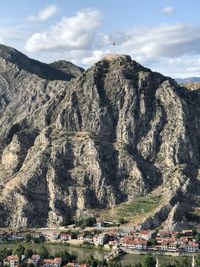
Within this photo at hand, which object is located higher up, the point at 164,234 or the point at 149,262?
the point at 164,234

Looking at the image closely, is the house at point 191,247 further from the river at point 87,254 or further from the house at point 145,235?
the house at point 145,235

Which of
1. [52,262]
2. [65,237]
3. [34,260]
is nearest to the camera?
→ [52,262]

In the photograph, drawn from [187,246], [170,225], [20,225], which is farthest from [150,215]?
[20,225]

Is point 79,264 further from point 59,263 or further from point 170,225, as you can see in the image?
point 170,225

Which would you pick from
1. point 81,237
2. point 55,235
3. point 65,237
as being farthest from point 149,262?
point 55,235

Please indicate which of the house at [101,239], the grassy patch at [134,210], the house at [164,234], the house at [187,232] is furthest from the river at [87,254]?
the grassy patch at [134,210]

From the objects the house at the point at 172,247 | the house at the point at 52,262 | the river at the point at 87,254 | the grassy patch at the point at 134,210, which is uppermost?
the grassy patch at the point at 134,210

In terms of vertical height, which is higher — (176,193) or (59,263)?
(176,193)

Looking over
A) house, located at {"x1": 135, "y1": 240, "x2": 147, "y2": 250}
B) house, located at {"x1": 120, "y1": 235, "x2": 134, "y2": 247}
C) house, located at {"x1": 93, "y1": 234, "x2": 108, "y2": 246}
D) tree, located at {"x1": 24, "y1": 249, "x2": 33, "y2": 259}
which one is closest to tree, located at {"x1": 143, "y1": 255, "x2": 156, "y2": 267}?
house, located at {"x1": 135, "y1": 240, "x2": 147, "y2": 250}

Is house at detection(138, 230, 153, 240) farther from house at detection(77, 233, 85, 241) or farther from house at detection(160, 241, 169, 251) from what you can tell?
house at detection(77, 233, 85, 241)

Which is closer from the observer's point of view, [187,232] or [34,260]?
[34,260]

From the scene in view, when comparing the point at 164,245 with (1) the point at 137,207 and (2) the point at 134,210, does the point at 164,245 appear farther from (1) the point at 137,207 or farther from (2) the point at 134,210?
(1) the point at 137,207
